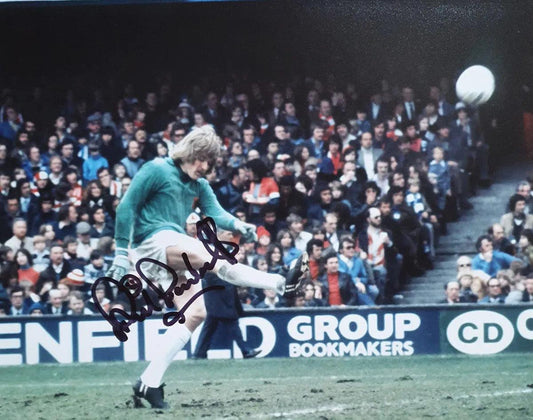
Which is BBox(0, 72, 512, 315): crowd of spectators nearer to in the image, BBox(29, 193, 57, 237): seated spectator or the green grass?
BBox(29, 193, 57, 237): seated spectator

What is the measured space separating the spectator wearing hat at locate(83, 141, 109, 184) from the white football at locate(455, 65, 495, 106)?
359 centimetres

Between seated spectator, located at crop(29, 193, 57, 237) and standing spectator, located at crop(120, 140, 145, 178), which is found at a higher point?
standing spectator, located at crop(120, 140, 145, 178)

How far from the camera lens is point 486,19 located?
7.69 meters

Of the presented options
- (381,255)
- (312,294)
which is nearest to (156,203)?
(312,294)

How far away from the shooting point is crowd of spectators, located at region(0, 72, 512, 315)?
8.63m

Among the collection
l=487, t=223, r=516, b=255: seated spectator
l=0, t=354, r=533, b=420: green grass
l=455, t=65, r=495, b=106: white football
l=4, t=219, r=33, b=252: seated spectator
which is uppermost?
l=455, t=65, r=495, b=106: white football

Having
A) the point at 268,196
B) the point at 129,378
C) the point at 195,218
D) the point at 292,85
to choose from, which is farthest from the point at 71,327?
the point at 292,85

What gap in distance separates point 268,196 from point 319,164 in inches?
25.1

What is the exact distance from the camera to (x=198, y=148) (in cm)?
519

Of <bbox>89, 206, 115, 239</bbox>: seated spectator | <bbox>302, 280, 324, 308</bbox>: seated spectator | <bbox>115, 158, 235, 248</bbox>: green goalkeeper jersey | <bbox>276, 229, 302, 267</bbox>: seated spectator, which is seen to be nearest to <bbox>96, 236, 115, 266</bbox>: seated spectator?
<bbox>89, 206, 115, 239</bbox>: seated spectator

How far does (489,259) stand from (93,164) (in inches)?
159

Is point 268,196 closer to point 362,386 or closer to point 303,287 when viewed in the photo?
point 303,287

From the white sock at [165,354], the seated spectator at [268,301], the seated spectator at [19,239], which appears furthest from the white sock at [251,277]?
the seated spectator at [19,239]

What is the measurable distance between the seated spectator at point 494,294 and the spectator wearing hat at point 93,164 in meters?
3.99
